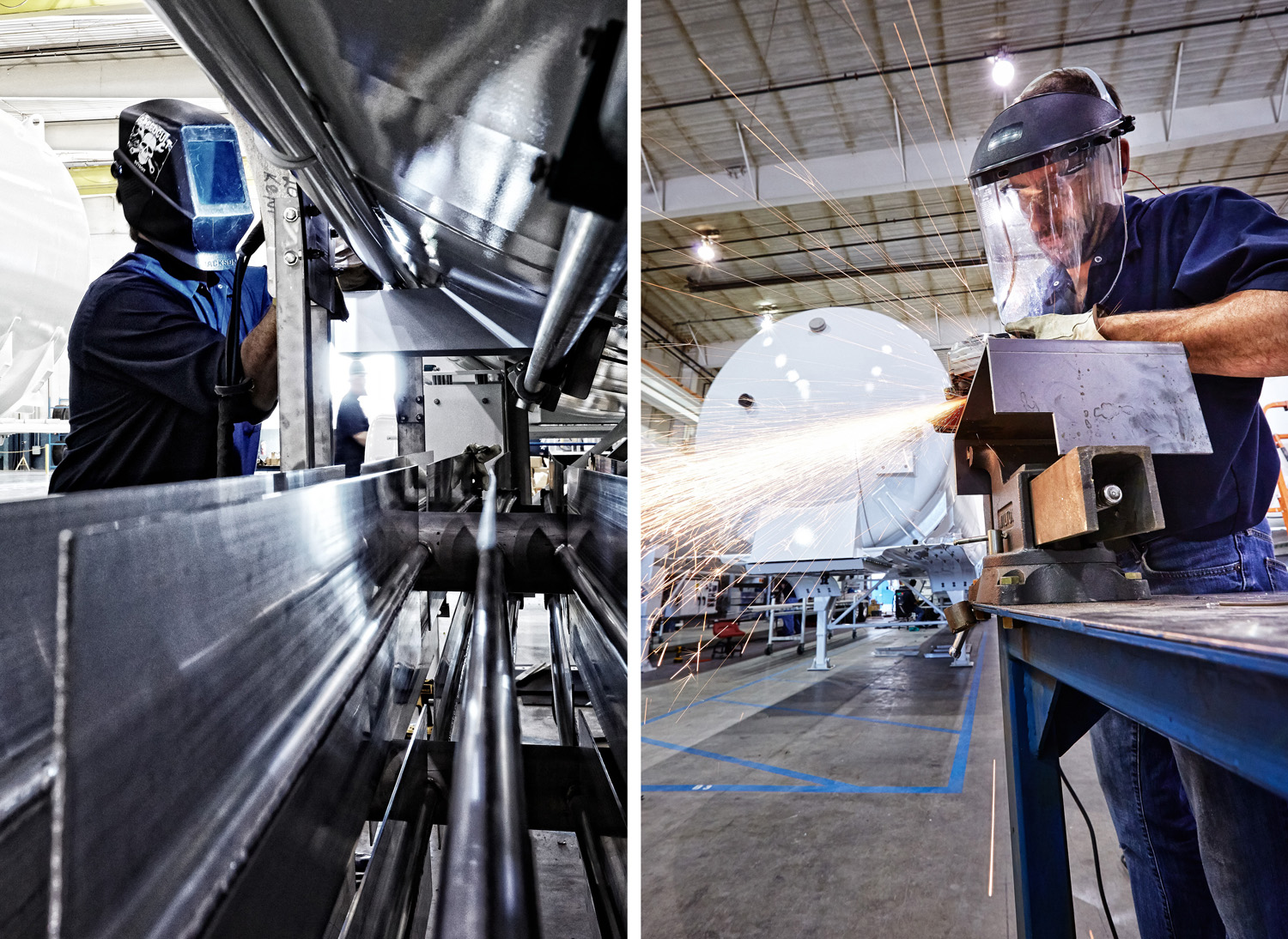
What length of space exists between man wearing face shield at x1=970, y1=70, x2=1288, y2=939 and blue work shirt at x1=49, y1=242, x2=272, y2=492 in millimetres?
1375

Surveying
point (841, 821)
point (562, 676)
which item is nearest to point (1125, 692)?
point (562, 676)

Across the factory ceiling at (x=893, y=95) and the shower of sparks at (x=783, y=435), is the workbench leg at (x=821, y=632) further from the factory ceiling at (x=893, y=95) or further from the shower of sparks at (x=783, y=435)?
the factory ceiling at (x=893, y=95)

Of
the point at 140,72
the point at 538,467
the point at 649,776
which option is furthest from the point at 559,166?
the point at 538,467

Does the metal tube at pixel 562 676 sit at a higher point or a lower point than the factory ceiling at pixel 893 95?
lower

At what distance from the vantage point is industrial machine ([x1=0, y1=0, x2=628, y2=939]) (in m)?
0.36

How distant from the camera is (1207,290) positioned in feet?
3.70

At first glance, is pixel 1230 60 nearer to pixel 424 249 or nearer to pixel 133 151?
pixel 424 249

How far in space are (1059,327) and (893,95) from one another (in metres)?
4.90

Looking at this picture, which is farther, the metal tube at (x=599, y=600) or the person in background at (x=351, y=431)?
the person in background at (x=351, y=431)

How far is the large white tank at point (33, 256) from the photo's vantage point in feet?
4.76

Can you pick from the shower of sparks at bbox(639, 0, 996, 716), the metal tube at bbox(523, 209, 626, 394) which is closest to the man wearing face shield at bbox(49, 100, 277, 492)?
the metal tube at bbox(523, 209, 626, 394)

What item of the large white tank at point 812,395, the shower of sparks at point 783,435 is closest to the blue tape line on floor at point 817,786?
the shower of sparks at point 783,435

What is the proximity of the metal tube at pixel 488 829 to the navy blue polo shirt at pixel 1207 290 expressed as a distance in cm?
111

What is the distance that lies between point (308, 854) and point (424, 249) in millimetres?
1139
